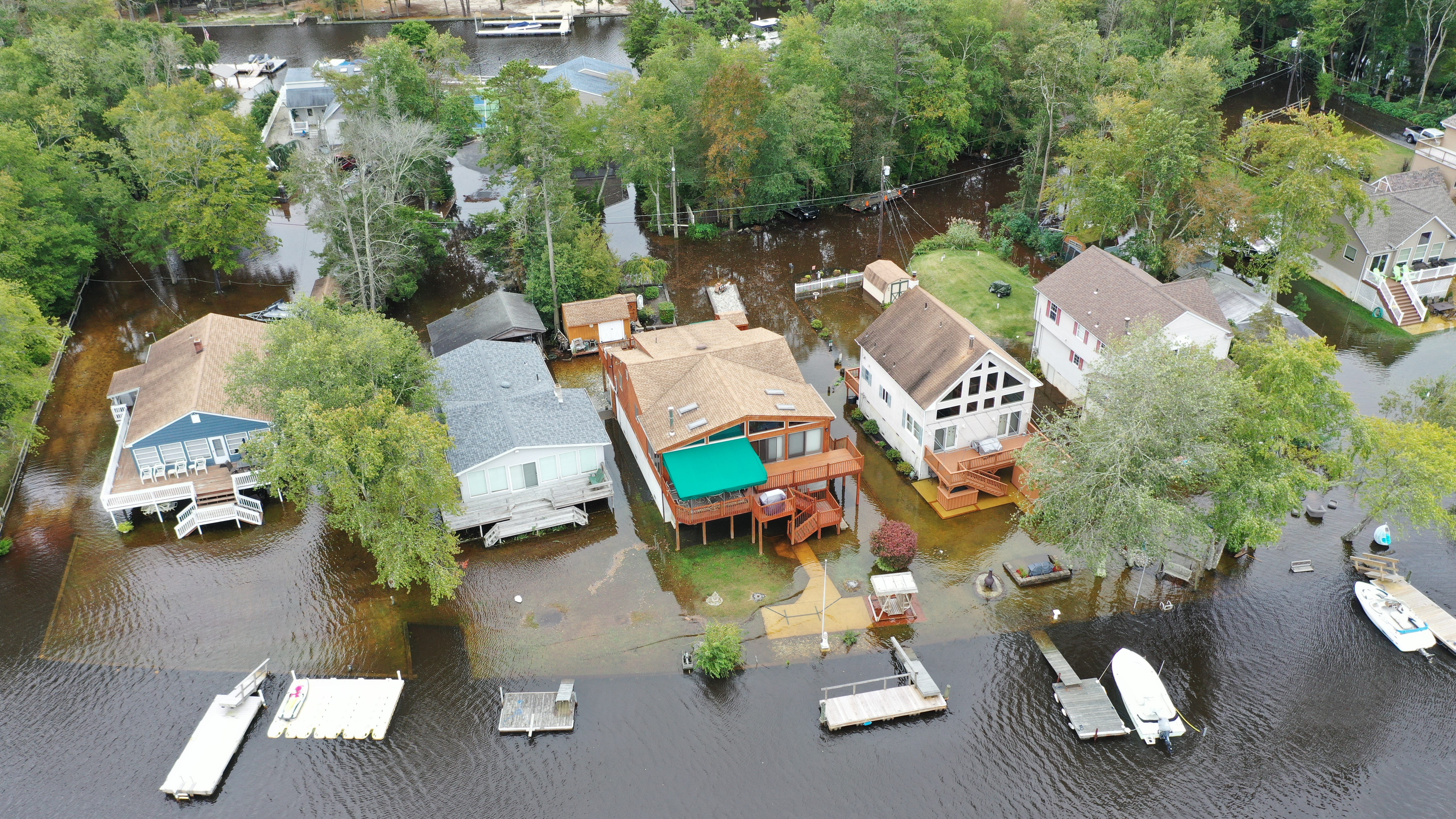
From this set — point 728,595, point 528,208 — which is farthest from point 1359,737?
point 528,208

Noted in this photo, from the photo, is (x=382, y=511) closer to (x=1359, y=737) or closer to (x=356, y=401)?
(x=356, y=401)

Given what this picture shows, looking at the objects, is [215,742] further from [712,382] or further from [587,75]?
[587,75]

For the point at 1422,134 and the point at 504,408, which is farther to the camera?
the point at 1422,134

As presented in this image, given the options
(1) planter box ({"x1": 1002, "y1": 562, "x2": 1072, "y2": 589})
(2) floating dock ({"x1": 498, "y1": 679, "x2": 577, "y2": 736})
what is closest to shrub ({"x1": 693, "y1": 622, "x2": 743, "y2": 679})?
(2) floating dock ({"x1": 498, "y1": 679, "x2": 577, "y2": 736})

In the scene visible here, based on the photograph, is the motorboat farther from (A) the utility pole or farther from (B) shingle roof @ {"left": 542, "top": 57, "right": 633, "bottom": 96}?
(B) shingle roof @ {"left": 542, "top": 57, "right": 633, "bottom": 96}

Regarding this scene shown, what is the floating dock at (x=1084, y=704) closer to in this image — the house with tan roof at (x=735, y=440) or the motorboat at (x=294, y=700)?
the house with tan roof at (x=735, y=440)

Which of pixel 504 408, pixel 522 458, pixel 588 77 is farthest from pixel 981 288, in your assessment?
pixel 588 77

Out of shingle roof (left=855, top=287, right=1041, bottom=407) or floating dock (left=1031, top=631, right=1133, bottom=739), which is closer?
floating dock (left=1031, top=631, right=1133, bottom=739)
